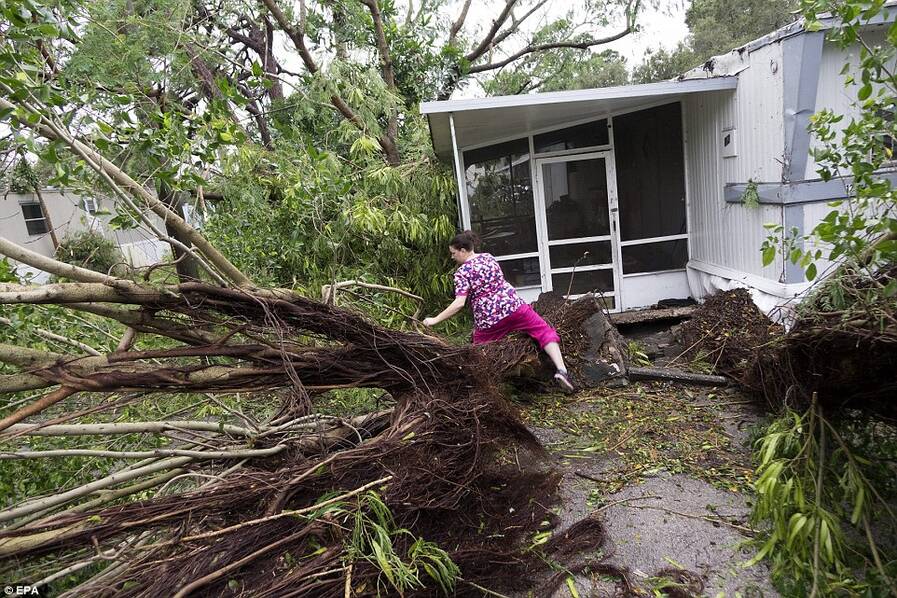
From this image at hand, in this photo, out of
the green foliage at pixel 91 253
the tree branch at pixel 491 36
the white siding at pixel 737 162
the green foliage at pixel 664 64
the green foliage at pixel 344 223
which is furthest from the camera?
the green foliage at pixel 664 64

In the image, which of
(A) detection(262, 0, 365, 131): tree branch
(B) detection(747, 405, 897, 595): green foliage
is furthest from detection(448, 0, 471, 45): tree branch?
(B) detection(747, 405, 897, 595): green foliage

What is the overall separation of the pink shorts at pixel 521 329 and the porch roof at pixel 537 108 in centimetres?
271

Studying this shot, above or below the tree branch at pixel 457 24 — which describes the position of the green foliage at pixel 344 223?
below

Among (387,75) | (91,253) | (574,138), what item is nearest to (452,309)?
(91,253)

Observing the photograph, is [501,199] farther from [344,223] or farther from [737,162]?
[737,162]

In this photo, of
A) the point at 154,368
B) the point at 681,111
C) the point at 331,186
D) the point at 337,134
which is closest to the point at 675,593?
the point at 154,368

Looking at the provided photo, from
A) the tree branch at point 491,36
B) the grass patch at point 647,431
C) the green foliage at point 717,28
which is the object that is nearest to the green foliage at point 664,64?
the green foliage at point 717,28

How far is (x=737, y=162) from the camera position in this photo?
6.48 m

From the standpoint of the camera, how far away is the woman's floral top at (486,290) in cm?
500

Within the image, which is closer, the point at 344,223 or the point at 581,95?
the point at 581,95

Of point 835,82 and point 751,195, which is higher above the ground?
point 835,82

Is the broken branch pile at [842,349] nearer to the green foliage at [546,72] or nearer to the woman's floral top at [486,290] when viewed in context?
the woman's floral top at [486,290]

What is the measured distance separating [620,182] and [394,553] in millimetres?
6801

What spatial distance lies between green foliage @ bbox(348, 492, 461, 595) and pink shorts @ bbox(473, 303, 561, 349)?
105 inches
